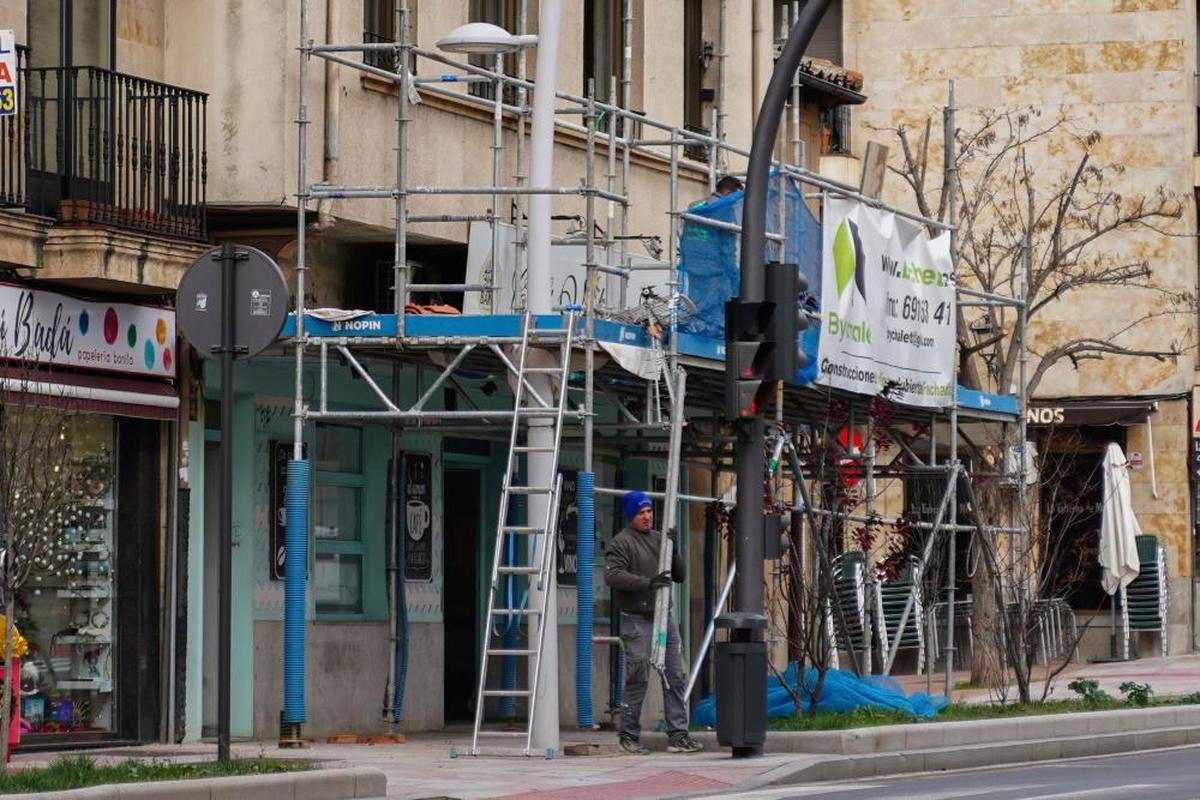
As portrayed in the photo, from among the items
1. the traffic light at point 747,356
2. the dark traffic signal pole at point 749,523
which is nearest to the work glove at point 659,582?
the dark traffic signal pole at point 749,523

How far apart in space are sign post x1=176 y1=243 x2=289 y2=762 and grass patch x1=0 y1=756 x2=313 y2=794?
23 centimetres

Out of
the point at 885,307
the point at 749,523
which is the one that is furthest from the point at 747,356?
the point at 885,307

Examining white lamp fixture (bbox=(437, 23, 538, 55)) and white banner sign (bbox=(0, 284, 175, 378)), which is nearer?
white banner sign (bbox=(0, 284, 175, 378))

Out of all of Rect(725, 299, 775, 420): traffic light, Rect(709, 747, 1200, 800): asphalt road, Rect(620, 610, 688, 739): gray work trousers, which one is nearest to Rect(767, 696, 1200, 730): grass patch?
Rect(620, 610, 688, 739): gray work trousers

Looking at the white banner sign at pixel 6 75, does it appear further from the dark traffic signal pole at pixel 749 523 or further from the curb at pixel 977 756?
the curb at pixel 977 756

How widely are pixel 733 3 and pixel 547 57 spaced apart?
29.7 feet

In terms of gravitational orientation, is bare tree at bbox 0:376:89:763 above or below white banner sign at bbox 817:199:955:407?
below

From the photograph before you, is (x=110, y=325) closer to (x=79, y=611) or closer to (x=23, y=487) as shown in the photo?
(x=79, y=611)

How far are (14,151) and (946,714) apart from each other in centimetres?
851

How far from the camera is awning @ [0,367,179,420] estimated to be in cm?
1845

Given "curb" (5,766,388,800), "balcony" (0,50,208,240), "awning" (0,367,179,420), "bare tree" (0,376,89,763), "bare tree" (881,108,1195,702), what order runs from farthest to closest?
1. "bare tree" (881,108,1195,702)
2. "balcony" (0,50,208,240)
3. "awning" (0,367,179,420)
4. "bare tree" (0,376,89,763)
5. "curb" (5,766,388,800)

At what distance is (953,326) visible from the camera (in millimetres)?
25188

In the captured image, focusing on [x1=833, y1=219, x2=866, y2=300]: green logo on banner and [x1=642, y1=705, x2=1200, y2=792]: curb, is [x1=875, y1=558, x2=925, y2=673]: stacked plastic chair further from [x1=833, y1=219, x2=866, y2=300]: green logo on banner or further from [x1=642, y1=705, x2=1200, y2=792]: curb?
[x1=833, y1=219, x2=866, y2=300]: green logo on banner

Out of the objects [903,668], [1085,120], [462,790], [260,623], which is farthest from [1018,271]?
[462,790]
